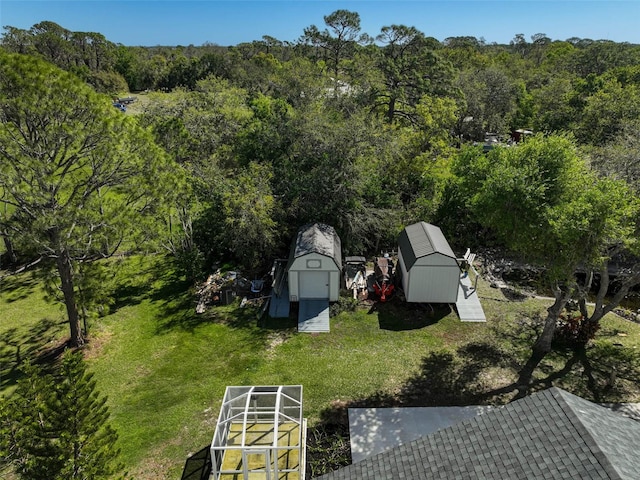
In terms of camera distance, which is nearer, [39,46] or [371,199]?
[371,199]

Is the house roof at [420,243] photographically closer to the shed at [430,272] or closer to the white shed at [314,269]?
the shed at [430,272]

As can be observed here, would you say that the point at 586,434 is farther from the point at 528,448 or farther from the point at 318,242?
the point at 318,242

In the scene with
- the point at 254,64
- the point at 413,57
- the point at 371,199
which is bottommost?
the point at 371,199

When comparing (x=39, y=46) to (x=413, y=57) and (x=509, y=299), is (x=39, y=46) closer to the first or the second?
(x=413, y=57)

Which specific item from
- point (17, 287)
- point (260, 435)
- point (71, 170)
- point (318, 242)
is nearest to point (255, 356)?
point (260, 435)

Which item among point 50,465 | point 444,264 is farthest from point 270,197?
point 50,465

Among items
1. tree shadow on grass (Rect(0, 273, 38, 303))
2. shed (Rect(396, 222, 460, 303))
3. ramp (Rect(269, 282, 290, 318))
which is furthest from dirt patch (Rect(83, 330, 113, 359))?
shed (Rect(396, 222, 460, 303))

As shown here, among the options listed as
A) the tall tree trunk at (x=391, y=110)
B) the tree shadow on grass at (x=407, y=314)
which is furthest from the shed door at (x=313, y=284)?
the tall tree trunk at (x=391, y=110)
